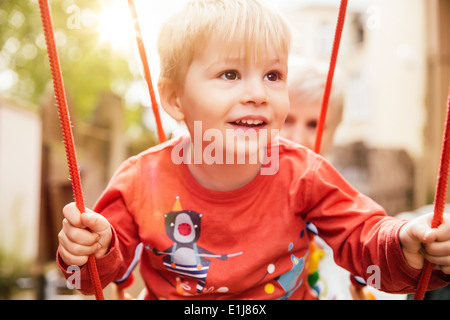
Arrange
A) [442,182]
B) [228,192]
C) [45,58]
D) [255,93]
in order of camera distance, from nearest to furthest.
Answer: [442,182]
[255,93]
[228,192]
[45,58]

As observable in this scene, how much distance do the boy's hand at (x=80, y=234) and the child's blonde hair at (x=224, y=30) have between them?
0.27 m

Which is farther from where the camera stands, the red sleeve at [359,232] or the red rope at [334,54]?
the red rope at [334,54]

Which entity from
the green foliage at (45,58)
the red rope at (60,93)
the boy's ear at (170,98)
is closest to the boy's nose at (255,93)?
the boy's ear at (170,98)

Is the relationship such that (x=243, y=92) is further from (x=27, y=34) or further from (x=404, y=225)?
(x=27, y=34)

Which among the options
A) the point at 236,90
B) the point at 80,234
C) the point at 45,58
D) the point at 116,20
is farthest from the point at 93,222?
the point at 45,58

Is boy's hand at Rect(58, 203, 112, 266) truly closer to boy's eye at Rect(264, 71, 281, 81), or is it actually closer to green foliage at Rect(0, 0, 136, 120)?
boy's eye at Rect(264, 71, 281, 81)

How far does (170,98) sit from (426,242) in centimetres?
45

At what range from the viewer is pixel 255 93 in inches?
24.9

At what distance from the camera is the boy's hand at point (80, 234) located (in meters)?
0.55

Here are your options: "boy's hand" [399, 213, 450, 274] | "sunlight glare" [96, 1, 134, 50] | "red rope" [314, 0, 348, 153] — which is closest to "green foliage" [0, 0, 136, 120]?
"sunlight glare" [96, 1, 134, 50]

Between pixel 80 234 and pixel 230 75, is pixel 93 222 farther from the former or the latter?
pixel 230 75

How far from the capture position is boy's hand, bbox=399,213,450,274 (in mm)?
510

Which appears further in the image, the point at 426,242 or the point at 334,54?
the point at 334,54

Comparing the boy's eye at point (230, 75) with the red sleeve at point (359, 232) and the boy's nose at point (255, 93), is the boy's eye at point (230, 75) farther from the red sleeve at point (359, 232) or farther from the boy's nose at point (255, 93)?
the red sleeve at point (359, 232)
